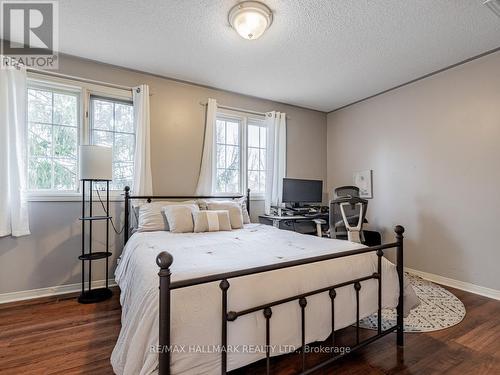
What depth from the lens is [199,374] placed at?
1.21 m

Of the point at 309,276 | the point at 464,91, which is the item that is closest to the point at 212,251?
the point at 309,276

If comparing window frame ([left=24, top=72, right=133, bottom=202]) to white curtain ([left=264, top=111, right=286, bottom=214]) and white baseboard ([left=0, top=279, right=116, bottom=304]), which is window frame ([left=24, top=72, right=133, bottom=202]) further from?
white curtain ([left=264, top=111, right=286, bottom=214])

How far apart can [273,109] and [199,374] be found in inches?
151

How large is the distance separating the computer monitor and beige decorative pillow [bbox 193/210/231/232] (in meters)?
1.47

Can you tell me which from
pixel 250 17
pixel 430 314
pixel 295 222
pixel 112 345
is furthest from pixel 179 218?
pixel 430 314

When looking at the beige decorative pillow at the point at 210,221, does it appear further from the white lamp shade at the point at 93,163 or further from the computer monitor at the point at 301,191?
the computer monitor at the point at 301,191

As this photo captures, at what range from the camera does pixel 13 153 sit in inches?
102

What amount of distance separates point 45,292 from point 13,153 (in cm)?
145

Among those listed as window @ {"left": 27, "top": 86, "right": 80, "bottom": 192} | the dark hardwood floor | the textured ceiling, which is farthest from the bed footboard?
window @ {"left": 27, "top": 86, "right": 80, "bottom": 192}

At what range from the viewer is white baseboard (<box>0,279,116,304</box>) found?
104 inches

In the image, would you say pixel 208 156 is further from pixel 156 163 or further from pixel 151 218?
pixel 151 218

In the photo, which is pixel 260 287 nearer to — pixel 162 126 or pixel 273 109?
pixel 162 126

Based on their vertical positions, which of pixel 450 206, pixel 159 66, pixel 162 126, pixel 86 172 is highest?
pixel 159 66

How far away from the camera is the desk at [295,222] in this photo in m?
3.66
